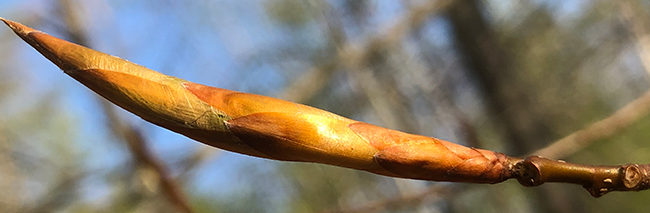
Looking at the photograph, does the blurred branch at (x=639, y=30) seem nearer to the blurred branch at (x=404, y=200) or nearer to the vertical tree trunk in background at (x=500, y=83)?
the vertical tree trunk in background at (x=500, y=83)

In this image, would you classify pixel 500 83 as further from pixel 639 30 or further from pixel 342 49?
pixel 342 49

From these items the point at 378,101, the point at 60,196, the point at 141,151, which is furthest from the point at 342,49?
the point at 60,196

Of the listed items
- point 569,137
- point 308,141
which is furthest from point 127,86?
point 569,137

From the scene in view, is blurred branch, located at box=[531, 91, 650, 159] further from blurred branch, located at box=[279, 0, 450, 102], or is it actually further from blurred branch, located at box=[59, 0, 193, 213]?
blurred branch, located at box=[59, 0, 193, 213]

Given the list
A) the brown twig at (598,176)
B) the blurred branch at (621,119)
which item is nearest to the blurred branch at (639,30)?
the blurred branch at (621,119)

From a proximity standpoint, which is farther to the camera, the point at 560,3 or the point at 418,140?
the point at 560,3

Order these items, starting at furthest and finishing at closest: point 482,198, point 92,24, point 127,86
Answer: point 482,198, point 92,24, point 127,86

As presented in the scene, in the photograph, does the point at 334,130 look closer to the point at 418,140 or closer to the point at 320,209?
the point at 418,140

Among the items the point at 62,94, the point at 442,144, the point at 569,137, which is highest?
the point at 62,94
